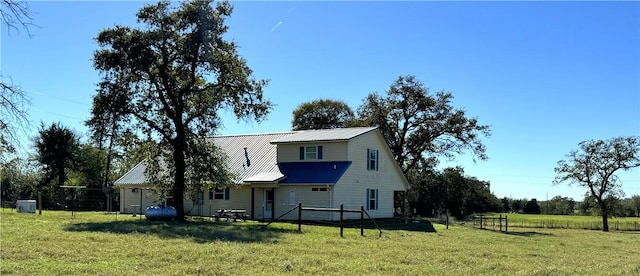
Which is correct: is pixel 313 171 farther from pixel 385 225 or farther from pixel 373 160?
pixel 385 225

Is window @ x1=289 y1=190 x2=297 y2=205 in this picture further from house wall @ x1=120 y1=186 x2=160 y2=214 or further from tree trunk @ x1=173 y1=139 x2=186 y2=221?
house wall @ x1=120 y1=186 x2=160 y2=214

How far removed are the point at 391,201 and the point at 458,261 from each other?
82.8 ft

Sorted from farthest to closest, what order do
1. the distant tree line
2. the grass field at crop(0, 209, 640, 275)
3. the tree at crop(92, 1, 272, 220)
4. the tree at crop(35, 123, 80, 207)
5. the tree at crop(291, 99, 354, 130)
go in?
the distant tree line, the tree at crop(291, 99, 354, 130), the tree at crop(35, 123, 80, 207), the tree at crop(92, 1, 272, 220), the grass field at crop(0, 209, 640, 275)

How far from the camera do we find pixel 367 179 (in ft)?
118

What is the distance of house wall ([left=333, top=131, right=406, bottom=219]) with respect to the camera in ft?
110

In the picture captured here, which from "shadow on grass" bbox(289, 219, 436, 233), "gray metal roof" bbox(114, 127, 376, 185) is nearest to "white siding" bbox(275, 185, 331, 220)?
"gray metal roof" bbox(114, 127, 376, 185)

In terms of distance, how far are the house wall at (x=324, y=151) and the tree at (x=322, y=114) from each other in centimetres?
2794

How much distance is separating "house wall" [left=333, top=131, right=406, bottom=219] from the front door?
442 cm

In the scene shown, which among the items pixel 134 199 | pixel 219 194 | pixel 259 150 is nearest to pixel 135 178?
pixel 134 199

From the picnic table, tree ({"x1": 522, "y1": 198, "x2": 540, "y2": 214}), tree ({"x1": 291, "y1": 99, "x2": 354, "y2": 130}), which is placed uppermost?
tree ({"x1": 291, "y1": 99, "x2": 354, "y2": 130})

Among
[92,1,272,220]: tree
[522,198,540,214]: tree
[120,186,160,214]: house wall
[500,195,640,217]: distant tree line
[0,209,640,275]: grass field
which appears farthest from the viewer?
[522,198,540,214]: tree

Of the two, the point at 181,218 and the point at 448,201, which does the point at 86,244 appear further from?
the point at 448,201

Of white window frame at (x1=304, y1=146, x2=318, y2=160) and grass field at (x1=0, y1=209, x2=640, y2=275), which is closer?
grass field at (x1=0, y1=209, x2=640, y2=275)

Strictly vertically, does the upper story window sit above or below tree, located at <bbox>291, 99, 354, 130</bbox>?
below
